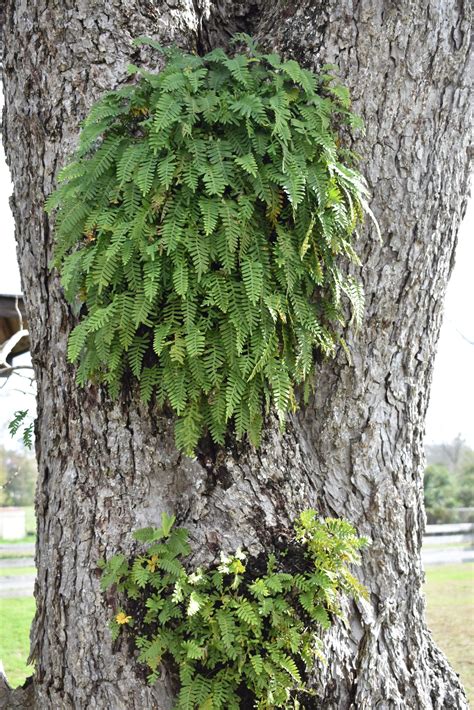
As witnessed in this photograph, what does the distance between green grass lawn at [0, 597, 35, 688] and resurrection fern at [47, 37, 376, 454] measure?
5.41 meters

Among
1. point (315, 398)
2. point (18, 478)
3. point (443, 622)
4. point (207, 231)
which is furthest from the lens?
point (18, 478)

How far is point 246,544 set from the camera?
216cm

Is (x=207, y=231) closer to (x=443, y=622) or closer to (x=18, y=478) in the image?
(x=443, y=622)

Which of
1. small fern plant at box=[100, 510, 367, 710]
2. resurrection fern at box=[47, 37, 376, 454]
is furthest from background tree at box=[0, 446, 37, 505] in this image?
resurrection fern at box=[47, 37, 376, 454]

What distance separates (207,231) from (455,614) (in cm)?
751

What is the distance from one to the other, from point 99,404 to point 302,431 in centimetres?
68

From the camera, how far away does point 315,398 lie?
240 cm

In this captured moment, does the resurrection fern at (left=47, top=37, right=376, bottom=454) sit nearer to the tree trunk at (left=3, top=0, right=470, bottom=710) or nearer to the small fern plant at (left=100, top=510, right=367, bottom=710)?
the tree trunk at (left=3, top=0, right=470, bottom=710)

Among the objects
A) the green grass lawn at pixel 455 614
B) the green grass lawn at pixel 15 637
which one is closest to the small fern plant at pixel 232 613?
the green grass lawn at pixel 455 614

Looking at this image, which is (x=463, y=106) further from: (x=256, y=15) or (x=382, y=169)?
(x=256, y=15)

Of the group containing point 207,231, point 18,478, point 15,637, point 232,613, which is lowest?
point 15,637

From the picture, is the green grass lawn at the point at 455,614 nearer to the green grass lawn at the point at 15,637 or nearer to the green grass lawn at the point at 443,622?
the green grass lawn at the point at 443,622

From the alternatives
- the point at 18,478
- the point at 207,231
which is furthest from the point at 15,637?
the point at 207,231

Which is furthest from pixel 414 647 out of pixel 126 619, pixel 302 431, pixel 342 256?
Result: pixel 342 256
